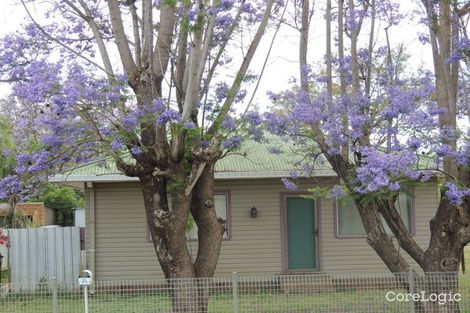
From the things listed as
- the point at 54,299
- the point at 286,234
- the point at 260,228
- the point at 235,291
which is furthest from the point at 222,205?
the point at 54,299

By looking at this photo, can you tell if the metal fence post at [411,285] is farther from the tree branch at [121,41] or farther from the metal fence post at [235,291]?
the tree branch at [121,41]

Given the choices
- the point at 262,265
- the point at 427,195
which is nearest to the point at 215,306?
the point at 262,265

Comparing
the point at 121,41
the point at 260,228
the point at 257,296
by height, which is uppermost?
the point at 121,41

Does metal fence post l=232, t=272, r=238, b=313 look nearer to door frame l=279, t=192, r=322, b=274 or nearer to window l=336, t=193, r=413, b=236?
door frame l=279, t=192, r=322, b=274

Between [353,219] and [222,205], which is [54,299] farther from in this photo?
[353,219]

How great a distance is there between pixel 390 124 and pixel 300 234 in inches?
267

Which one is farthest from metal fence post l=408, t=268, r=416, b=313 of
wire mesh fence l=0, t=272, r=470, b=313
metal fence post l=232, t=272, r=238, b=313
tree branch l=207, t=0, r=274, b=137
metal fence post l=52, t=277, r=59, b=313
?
metal fence post l=52, t=277, r=59, b=313

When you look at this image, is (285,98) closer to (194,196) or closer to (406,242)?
(194,196)

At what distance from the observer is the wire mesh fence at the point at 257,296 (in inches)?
368

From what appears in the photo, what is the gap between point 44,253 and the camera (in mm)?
15133

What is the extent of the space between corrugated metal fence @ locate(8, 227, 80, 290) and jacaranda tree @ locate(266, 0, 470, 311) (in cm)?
655

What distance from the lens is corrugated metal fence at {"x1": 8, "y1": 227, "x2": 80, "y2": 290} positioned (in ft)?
49.4

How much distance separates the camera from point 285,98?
10.8 meters

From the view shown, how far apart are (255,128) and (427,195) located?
716 cm
